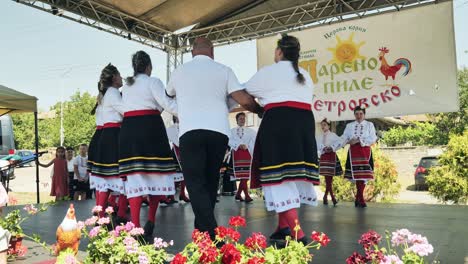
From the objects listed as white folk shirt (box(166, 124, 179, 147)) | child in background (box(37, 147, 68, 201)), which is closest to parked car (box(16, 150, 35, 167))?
child in background (box(37, 147, 68, 201))

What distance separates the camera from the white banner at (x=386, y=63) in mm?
5836

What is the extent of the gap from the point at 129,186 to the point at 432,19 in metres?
4.78

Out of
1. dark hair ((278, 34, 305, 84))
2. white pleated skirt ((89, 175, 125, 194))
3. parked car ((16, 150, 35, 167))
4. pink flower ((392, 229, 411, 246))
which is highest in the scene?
dark hair ((278, 34, 305, 84))

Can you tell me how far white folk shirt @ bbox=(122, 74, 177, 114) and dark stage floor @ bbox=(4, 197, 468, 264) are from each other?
1.03 m

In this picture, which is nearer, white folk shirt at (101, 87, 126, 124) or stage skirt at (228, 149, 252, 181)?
white folk shirt at (101, 87, 126, 124)

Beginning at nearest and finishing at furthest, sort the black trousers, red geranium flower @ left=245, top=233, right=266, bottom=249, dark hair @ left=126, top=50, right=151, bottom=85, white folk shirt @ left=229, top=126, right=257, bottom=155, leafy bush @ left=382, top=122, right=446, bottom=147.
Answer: red geranium flower @ left=245, top=233, right=266, bottom=249 → the black trousers → dark hair @ left=126, top=50, right=151, bottom=85 → white folk shirt @ left=229, top=126, right=257, bottom=155 → leafy bush @ left=382, top=122, right=446, bottom=147

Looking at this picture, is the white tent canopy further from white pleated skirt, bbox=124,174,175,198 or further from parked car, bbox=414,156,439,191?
parked car, bbox=414,156,439,191

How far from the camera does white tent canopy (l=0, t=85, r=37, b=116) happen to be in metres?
6.70

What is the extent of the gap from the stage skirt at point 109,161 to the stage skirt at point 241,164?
2.71m

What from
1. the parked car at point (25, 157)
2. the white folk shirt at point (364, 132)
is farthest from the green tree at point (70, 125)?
the white folk shirt at point (364, 132)

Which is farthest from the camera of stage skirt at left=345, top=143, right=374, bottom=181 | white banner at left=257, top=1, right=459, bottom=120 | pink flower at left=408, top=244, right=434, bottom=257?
white banner at left=257, top=1, right=459, bottom=120

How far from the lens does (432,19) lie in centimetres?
596

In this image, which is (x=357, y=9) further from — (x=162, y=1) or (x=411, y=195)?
(x=411, y=195)

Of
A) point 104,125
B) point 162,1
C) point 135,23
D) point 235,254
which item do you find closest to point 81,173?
point 135,23
